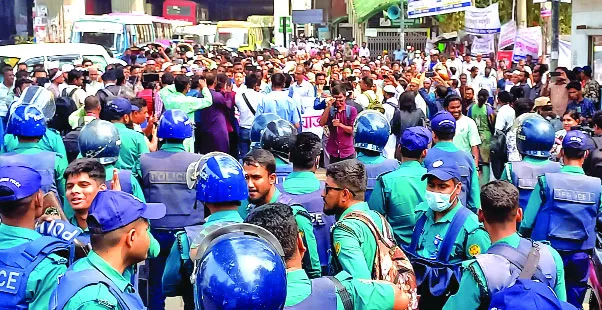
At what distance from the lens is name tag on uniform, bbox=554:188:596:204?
5.78 m

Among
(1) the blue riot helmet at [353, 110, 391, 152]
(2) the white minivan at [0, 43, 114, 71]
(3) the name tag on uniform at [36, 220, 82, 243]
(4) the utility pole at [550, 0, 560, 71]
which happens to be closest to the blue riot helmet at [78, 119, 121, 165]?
(3) the name tag on uniform at [36, 220, 82, 243]

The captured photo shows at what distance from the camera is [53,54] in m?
20.0

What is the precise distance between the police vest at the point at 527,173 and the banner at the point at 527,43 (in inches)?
651

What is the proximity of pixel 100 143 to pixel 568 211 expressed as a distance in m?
3.34

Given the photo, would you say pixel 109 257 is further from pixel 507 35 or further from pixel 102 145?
pixel 507 35

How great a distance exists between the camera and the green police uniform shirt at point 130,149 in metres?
7.30

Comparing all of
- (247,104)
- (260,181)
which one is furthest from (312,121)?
(260,181)

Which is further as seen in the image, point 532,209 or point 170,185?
point 170,185

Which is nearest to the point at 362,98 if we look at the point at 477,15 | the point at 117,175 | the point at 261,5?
the point at 117,175

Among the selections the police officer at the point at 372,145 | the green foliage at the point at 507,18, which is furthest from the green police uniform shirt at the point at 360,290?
the green foliage at the point at 507,18

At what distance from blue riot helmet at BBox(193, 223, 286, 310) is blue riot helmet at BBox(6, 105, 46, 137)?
466 cm

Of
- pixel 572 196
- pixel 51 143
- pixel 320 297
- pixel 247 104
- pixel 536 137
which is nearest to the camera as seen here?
pixel 320 297

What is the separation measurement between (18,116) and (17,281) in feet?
10.6

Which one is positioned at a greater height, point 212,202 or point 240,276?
point 240,276
